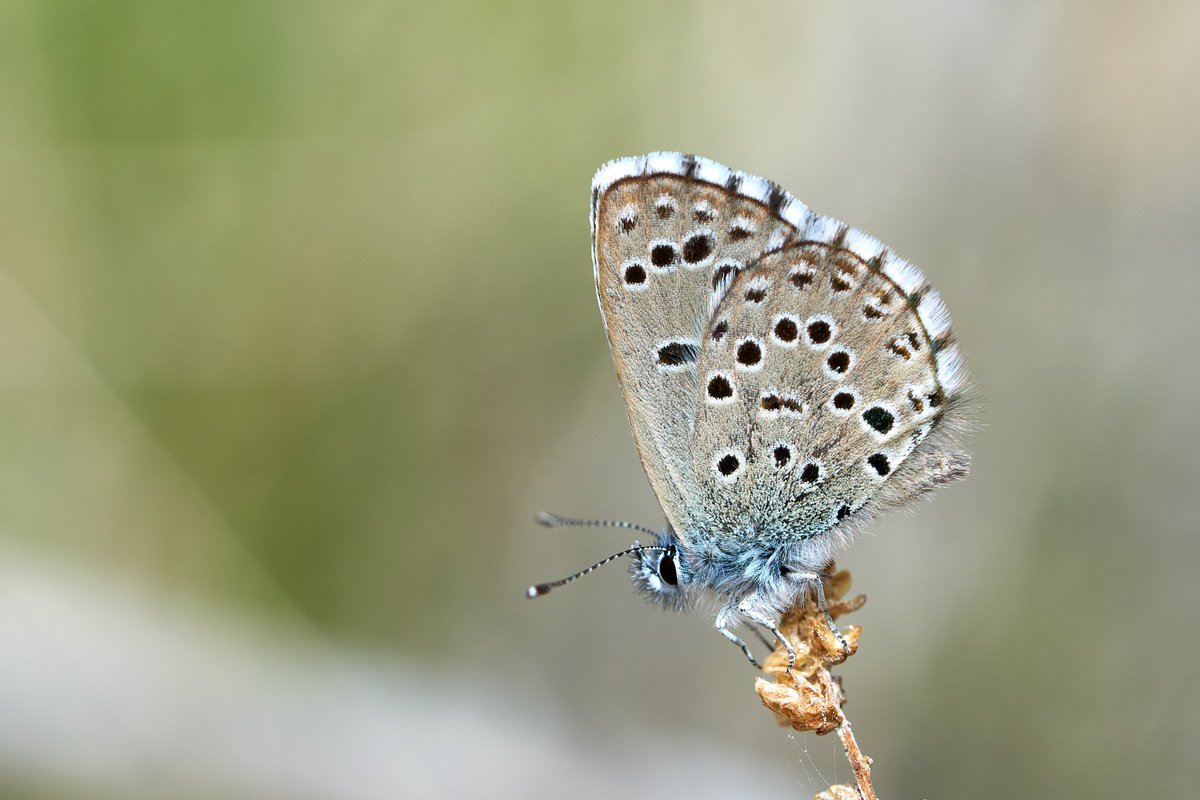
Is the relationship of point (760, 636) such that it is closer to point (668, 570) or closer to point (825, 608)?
point (668, 570)

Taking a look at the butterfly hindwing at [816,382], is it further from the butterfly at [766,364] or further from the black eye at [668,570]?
the black eye at [668,570]

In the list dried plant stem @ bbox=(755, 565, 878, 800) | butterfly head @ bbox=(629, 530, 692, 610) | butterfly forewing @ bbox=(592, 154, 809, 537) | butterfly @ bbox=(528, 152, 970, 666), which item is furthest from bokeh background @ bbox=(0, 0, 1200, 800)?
dried plant stem @ bbox=(755, 565, 878, 800)

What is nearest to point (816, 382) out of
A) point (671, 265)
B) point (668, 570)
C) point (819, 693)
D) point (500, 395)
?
point (671, 265)

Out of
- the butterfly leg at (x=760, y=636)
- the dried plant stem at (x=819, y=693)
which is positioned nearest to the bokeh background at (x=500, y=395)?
the butterfly leg at (x=760, y=636)

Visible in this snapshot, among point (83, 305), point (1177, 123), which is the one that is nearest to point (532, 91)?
point (83, 305)

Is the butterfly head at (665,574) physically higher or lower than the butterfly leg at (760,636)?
higher

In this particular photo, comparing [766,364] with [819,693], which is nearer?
[819,693]
